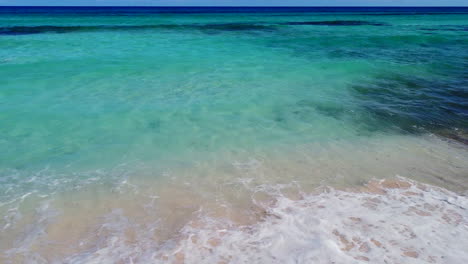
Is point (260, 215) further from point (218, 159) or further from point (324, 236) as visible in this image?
point (218, 159)

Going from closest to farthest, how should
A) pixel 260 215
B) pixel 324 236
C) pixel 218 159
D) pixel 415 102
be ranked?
pixel 324 236, pixel 260 215, pixel 218 159, pixel 415 102

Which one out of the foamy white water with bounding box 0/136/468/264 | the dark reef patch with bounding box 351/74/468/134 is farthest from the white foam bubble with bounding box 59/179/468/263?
the dark reef patch with bounding box 351/74/468/134

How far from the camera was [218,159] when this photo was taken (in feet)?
21.1

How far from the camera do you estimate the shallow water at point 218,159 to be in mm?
4230

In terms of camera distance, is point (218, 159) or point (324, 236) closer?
point (324, 236)

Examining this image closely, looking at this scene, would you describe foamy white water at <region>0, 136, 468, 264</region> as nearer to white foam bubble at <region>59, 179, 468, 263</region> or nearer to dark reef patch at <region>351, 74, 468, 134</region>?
white foam bubble at <region>59, 179, 468, 263</region>

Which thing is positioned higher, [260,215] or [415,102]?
[415,102]

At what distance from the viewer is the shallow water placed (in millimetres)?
4230

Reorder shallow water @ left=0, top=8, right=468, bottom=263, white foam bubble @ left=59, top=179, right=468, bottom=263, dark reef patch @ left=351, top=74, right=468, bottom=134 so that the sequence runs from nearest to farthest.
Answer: white foam bubble @ left=59, top=179, right=468, bottom=263 → shallow water @ left=0, top=8, right=468, bottom=263 → dark reef patch @ left=351, top=74, right=468, bottom=134

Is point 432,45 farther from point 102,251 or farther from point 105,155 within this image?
point 102,251

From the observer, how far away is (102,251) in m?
4.07

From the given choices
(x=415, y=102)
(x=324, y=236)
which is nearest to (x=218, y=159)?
(x=324, y=236)

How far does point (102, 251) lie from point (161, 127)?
13.5ft

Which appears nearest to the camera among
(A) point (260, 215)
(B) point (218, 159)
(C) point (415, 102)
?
(A) point (260, 215)
